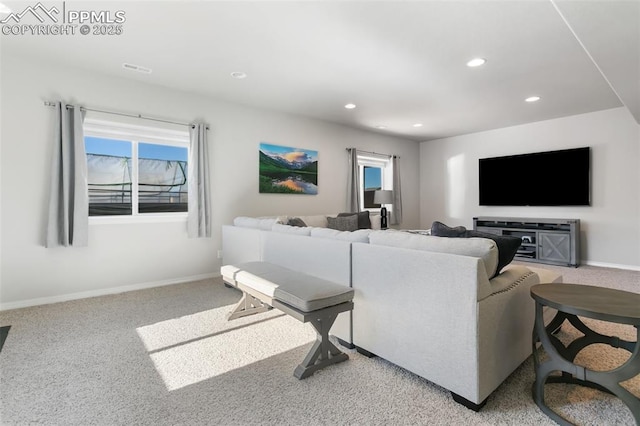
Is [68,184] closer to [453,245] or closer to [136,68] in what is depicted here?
[136,68]

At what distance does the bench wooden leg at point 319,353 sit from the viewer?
1.88m

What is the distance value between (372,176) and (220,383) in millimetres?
5507

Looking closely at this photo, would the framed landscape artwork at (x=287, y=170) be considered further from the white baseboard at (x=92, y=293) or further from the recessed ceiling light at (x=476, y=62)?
the recessed ceiling light at (x=476, y=62)

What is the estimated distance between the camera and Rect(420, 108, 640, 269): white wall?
15.3ft

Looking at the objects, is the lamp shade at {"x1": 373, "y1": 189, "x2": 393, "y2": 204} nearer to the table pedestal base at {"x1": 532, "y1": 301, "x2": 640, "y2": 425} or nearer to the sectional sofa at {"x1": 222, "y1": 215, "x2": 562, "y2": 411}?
the sectional sofa at {"x1": 222, "y1": 215, "x2": 562, "y2": 411}

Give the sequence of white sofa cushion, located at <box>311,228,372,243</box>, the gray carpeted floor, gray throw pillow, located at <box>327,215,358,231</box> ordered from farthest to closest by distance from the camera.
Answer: gray throw pillow, located at <box>327,215,358,231</box>, white sofa cushion, located at <box>311,228,372,243</box>, the gray carpeted floor

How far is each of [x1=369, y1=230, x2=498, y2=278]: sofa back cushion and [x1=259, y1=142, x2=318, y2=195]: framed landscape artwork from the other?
3130mm

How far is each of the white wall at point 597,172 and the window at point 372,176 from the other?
5.36ft

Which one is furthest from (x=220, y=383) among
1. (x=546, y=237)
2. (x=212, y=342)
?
(x=546, y=237)

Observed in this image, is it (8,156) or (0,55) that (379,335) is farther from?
(0,55)

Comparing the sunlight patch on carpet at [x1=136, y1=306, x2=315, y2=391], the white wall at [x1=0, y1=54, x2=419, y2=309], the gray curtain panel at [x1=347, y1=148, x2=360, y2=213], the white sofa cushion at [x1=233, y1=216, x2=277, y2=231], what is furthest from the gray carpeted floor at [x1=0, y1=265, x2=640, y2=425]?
the gray curtain panel at [x1=347, y1=148, x2=360, y2=213]

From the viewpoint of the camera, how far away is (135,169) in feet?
12.7

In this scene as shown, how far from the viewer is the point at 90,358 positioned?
6.89 ft

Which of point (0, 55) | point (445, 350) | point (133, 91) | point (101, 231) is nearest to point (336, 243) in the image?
point (445, 350)
